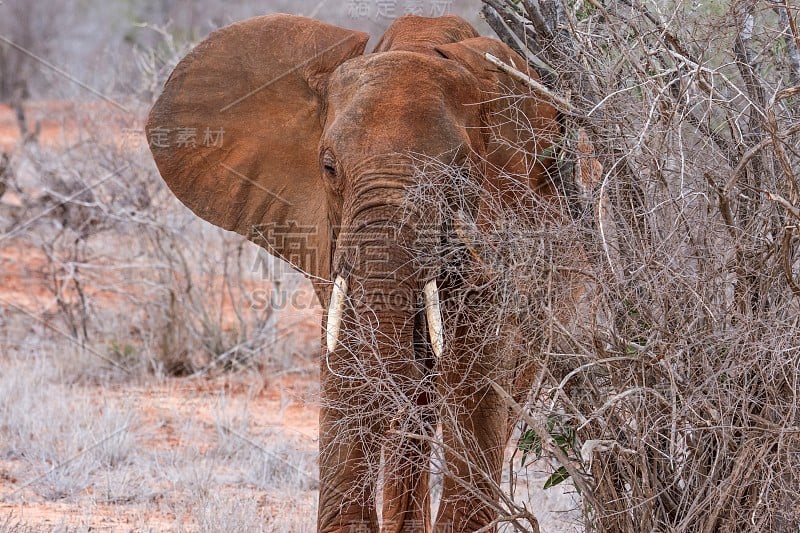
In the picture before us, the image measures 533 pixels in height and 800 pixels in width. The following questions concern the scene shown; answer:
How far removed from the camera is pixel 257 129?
15.9 feet

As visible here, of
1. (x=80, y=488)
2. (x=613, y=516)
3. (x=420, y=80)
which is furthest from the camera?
(x=80, y=488)

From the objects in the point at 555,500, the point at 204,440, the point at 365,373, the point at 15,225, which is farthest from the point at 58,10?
the point at 365,373

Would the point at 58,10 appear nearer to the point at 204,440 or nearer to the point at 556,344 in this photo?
the point at 204,440

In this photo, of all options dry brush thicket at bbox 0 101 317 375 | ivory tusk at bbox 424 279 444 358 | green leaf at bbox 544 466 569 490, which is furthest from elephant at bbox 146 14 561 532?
dry brush thicket at bbox 0 101 317 375

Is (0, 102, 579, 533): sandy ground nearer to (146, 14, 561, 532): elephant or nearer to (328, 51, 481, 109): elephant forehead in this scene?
(146, 14, 561, 532): elephant

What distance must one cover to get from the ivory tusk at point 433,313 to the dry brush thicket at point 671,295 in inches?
8.7

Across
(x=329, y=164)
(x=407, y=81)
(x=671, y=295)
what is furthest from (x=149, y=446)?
(x=671, y=295)

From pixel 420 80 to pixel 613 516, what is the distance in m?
1.56

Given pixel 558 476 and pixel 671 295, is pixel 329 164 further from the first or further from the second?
pixel 671 295

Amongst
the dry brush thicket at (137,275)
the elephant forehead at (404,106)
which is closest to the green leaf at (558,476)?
the elephant forehead at (404,106)

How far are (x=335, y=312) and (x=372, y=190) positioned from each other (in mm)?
409

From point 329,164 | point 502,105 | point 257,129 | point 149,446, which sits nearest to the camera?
point 329,164

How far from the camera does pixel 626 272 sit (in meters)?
3.22

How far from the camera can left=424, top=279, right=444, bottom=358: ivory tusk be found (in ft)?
11.9
